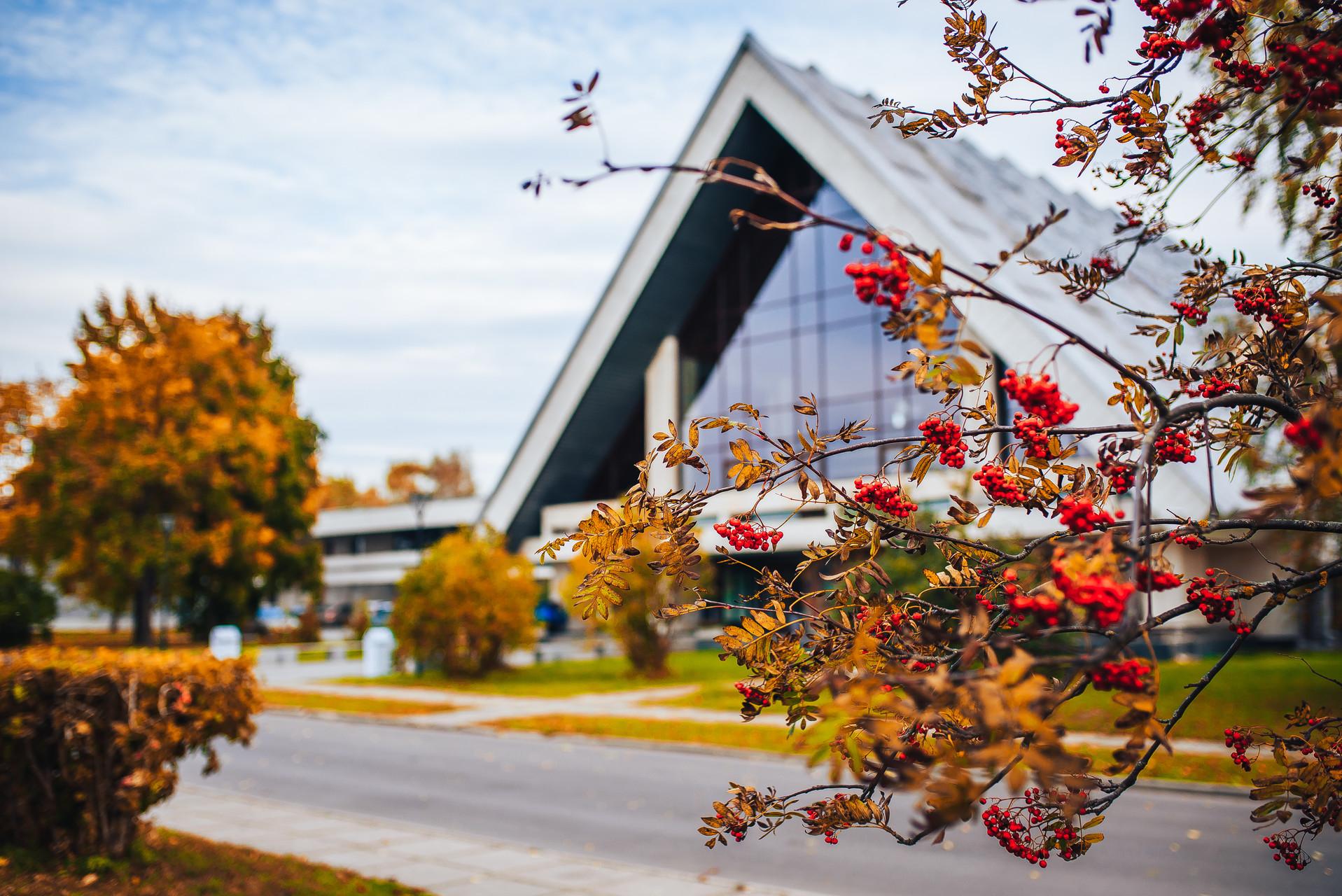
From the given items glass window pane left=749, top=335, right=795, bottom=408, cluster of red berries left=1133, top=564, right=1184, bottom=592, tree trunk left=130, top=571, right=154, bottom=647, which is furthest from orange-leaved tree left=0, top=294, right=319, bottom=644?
cluster of red berries left=1133, top=564, right=1184, bottom=592

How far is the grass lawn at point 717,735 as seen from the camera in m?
11.4

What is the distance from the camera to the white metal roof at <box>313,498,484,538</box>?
5403cm

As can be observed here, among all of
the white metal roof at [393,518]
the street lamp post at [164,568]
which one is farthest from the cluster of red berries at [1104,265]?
the white metal roof at [393,518]

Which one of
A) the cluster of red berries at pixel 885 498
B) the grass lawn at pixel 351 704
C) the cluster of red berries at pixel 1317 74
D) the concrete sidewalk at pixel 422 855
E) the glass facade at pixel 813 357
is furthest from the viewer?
the glass facade at pixel 813 357

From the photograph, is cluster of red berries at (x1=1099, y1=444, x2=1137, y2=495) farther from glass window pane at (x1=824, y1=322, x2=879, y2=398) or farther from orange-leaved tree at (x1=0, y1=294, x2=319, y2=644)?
orange-leaved tree at (x1=0, y1=294, x2=319, y2=644)

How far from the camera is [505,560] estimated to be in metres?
24.8

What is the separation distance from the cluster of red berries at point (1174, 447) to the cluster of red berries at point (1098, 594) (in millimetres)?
1310

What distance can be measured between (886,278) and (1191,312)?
5.79 feet

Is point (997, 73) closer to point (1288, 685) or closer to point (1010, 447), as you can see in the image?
point (1010, 447)

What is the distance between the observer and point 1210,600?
2.60 m

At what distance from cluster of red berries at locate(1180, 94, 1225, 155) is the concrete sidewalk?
582 centimetres

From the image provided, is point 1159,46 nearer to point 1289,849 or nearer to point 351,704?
point 1289,849

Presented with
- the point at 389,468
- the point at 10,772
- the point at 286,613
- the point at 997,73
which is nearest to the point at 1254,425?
the point at 997,73

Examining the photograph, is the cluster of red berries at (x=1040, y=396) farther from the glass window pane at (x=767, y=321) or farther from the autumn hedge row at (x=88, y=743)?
the glass window pane at (x=767, y=321)
